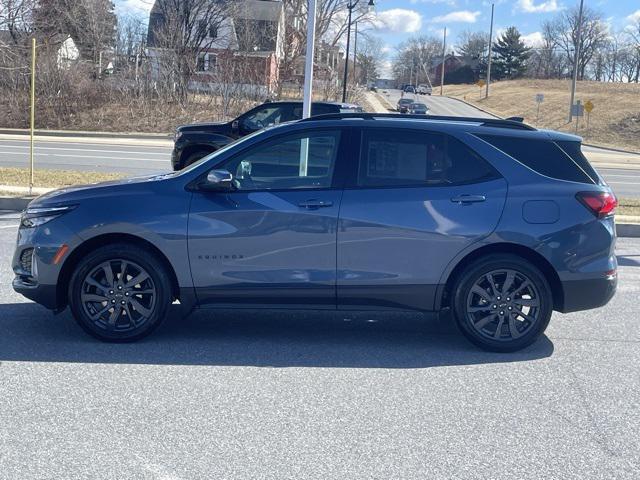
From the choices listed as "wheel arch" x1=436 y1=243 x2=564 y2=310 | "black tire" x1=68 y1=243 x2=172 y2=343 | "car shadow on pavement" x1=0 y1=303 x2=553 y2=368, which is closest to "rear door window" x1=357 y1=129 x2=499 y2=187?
"wheel arch" x1=436 y1=243 x2=564 y2=310

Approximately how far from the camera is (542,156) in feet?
21.3

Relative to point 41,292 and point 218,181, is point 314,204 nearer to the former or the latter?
point 218,181

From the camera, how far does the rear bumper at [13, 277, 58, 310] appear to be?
6258 millimetres

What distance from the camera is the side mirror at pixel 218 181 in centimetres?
614

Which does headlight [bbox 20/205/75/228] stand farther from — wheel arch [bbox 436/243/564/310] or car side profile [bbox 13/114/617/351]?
wheel arch [bbox 436/243/564/310]

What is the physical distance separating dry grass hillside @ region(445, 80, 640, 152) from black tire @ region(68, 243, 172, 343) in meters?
48.3

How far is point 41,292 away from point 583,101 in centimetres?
6832

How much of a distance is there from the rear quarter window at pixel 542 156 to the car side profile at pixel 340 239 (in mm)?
19

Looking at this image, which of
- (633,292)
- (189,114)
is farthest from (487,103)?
(633,292)

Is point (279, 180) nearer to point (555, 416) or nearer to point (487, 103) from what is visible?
point (555, 416)

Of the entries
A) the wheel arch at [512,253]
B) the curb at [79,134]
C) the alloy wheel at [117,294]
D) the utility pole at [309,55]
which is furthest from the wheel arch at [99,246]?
the curb at [79,134]

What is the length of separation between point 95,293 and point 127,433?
6.38ft

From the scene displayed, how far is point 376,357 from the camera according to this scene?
245 inches

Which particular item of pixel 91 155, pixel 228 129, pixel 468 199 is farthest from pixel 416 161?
pixel 91 155
